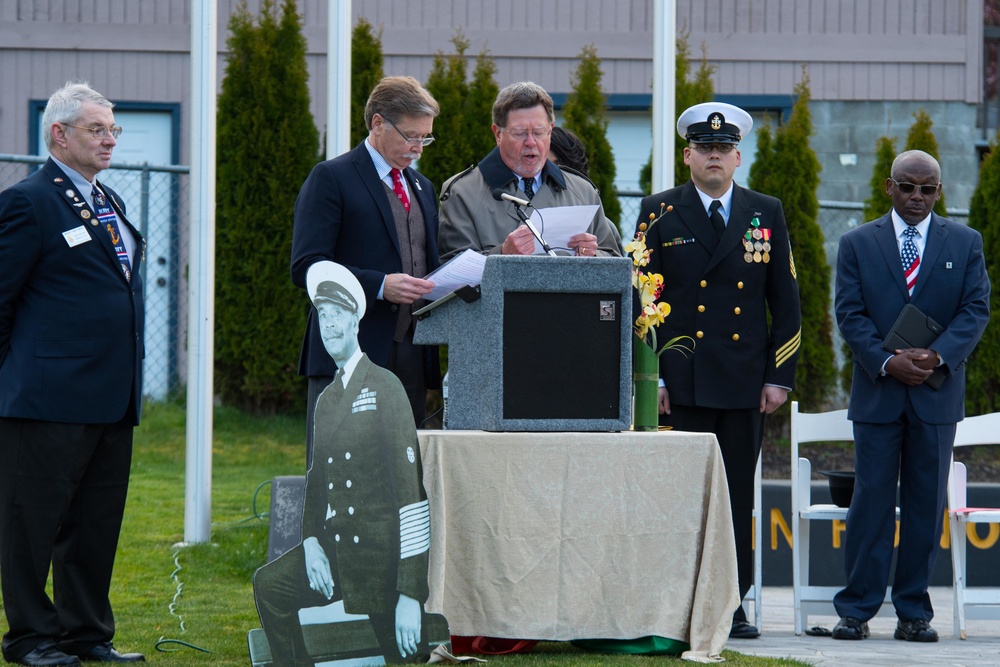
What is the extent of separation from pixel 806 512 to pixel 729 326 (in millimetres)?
908

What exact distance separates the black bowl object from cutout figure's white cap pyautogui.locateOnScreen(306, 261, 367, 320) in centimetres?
229

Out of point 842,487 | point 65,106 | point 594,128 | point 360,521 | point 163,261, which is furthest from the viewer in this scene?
point 163,261

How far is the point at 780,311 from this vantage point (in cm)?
481

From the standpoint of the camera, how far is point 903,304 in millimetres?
4918

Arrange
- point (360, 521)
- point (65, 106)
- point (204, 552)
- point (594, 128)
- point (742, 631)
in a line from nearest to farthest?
point (360, 521) → point (65, 106) → point (742, 631) → point (204, 552) → point (594, 128)

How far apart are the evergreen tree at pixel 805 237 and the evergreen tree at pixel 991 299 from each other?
897 millimetres

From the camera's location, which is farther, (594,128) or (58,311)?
(594,128)

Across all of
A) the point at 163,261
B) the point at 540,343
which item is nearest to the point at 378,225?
the point at 540,343

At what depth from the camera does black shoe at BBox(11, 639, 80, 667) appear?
3.92m

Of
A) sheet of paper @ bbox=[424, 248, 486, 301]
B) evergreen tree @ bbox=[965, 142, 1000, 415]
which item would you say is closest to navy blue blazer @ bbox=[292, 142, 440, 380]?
sheet of paper @ bbox=[424, 248, 486, 301]

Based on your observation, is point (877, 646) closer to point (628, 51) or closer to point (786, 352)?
point (786, 352)

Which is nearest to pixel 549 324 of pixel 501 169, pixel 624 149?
pixel 501 169

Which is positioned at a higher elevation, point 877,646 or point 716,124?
point 716,124

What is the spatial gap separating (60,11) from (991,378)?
785cm
